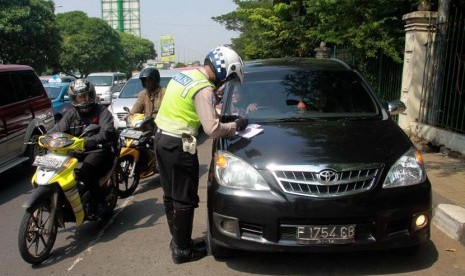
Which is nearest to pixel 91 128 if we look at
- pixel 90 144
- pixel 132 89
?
pixel 90 144

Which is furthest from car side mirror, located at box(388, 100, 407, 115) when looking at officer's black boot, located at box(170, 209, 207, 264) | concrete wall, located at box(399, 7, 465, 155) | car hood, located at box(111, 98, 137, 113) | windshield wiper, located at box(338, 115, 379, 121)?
car hood, located at box(111, 98, 137, 113)

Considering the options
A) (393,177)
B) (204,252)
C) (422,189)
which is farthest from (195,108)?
(422,189)

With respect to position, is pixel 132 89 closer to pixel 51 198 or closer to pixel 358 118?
pixel 51 198

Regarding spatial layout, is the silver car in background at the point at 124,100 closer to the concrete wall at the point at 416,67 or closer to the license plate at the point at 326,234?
the concrete wall at the point at 416,67

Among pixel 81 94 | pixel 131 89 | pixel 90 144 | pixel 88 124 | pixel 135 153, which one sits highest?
pixel 81 94

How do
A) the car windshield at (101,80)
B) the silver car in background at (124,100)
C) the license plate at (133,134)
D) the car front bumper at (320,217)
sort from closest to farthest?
the car front bumper at (320,217) → the license plate at (133,134) → the silver car in background at (124,100) → the car windshield at (101,80)

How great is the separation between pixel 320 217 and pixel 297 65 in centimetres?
224

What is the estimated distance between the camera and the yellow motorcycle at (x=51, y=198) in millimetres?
4164

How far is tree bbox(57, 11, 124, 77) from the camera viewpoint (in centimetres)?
5194

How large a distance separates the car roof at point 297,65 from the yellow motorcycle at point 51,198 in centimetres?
181

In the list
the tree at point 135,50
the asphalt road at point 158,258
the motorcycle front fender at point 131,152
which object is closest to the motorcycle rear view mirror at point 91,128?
the asphalt road at point 158,258

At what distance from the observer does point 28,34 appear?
29516 millimetres

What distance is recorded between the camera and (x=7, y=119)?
7477 millimetres

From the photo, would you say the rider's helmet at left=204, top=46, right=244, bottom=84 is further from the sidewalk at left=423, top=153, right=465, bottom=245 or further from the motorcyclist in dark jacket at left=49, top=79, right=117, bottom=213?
the sidewalk at left=423, top=153, right=465, bottom=245
